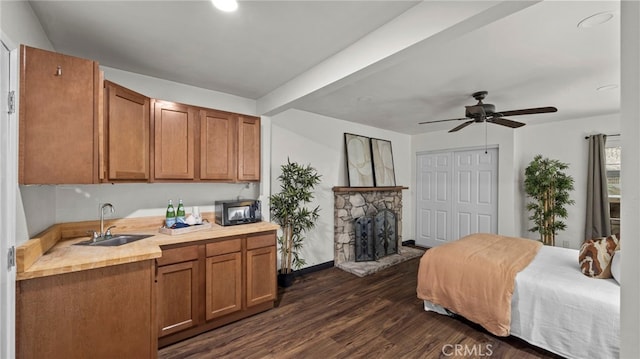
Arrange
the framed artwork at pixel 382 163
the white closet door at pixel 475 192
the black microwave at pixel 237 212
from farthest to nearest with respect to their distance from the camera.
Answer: the framed artwork at pixel 382 163, the white closet door at pixel 475 192, the black microwave at pixel 237 212

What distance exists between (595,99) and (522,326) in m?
2.91

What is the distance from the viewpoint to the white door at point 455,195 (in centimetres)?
490

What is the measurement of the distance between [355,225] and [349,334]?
7.07ft

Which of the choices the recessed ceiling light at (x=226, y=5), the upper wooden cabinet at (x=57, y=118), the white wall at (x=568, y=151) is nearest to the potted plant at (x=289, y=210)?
the upper wooden cabinet at (x=57, y=118)

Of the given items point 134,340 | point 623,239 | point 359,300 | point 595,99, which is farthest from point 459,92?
point 134,340

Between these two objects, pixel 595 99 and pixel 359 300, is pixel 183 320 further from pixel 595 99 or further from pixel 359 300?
pixel 595 99

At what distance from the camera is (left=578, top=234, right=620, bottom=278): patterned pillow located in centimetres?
224

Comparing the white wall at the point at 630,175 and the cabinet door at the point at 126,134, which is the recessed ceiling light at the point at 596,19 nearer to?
the white wall at the point at 630,175

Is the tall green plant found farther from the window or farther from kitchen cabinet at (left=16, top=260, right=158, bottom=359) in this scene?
the window

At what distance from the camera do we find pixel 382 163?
516 centimetres

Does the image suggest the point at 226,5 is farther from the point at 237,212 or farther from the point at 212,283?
the point at 212,283

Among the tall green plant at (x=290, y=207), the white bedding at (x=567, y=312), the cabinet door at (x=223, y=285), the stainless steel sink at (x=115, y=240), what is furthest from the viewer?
the tall green plant at (x=290, y=207)

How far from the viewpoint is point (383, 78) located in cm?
281

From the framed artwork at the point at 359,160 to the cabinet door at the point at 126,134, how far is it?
294 centimetres
